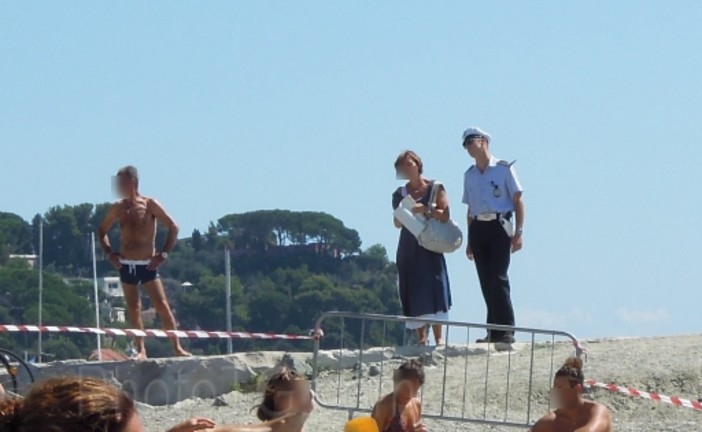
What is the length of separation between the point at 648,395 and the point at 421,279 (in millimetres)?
2473

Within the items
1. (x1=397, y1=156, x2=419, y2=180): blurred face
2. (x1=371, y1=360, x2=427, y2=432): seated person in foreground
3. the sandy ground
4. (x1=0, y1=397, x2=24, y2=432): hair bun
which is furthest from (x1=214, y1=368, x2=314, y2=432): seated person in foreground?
(x1=397, y1=156, x2=419, y2=180): blurred face

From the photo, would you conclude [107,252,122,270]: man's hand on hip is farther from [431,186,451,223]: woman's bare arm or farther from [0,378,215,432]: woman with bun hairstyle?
[0,378,215,432]: woman with bun hairstyle

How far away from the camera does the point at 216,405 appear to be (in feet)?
39.2

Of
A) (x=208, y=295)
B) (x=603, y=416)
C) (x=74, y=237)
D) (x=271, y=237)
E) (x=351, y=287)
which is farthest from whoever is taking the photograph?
(x=271, y=237)

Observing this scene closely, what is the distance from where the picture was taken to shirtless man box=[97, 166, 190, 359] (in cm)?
1266

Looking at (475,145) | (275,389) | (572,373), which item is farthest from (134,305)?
(275,389)

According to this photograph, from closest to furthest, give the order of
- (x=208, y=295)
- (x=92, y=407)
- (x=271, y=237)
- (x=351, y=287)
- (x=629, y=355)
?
(x=92, y=407) < (x=629, y=355) < (x=208, y=295) < (x=351, y=287) < (x=271, y=237)

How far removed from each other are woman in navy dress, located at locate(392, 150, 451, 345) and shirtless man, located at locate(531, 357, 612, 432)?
4.27 metres

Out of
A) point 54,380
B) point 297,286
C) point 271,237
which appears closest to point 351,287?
point 297,286

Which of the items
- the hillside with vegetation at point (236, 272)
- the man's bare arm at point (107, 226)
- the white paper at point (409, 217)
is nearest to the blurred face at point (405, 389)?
the white paper at point (409, 217)

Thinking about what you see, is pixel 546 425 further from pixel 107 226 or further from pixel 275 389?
pixel 107 226

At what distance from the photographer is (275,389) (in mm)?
6500

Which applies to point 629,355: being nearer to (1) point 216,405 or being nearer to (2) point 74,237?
(1) point 216,405

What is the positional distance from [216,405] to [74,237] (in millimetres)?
50075
